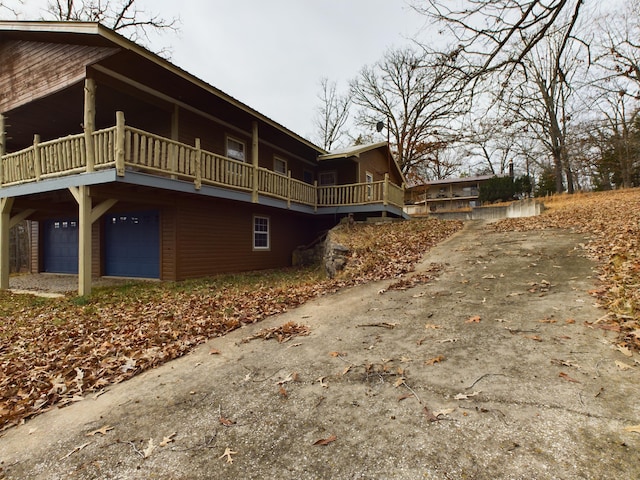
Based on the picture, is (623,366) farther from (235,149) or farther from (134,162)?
(235,149)

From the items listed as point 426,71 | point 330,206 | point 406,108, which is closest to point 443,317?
point 426,71

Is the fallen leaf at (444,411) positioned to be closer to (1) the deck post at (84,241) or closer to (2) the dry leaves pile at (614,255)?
(2) the dry leaves pile at (614,255)

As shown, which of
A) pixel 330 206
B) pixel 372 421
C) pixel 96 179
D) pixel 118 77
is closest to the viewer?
pixel 372 421

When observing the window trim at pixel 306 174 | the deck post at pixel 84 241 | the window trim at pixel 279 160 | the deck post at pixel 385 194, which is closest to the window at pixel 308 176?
the window trim at pixel 306 174

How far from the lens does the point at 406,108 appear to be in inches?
1097

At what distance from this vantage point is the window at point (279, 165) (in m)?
15.5

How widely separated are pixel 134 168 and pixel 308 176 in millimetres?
10704

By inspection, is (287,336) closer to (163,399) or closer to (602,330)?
(163,399)

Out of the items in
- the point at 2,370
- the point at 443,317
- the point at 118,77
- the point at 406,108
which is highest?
the point at 406,108

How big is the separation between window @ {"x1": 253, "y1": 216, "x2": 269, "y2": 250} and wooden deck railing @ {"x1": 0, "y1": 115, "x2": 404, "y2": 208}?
192cm

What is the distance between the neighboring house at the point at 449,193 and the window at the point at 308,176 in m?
19.6

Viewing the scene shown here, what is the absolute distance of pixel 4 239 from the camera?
34.3 ft

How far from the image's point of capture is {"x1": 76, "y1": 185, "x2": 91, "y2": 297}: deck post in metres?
8.25

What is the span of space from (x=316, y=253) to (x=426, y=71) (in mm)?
10841
